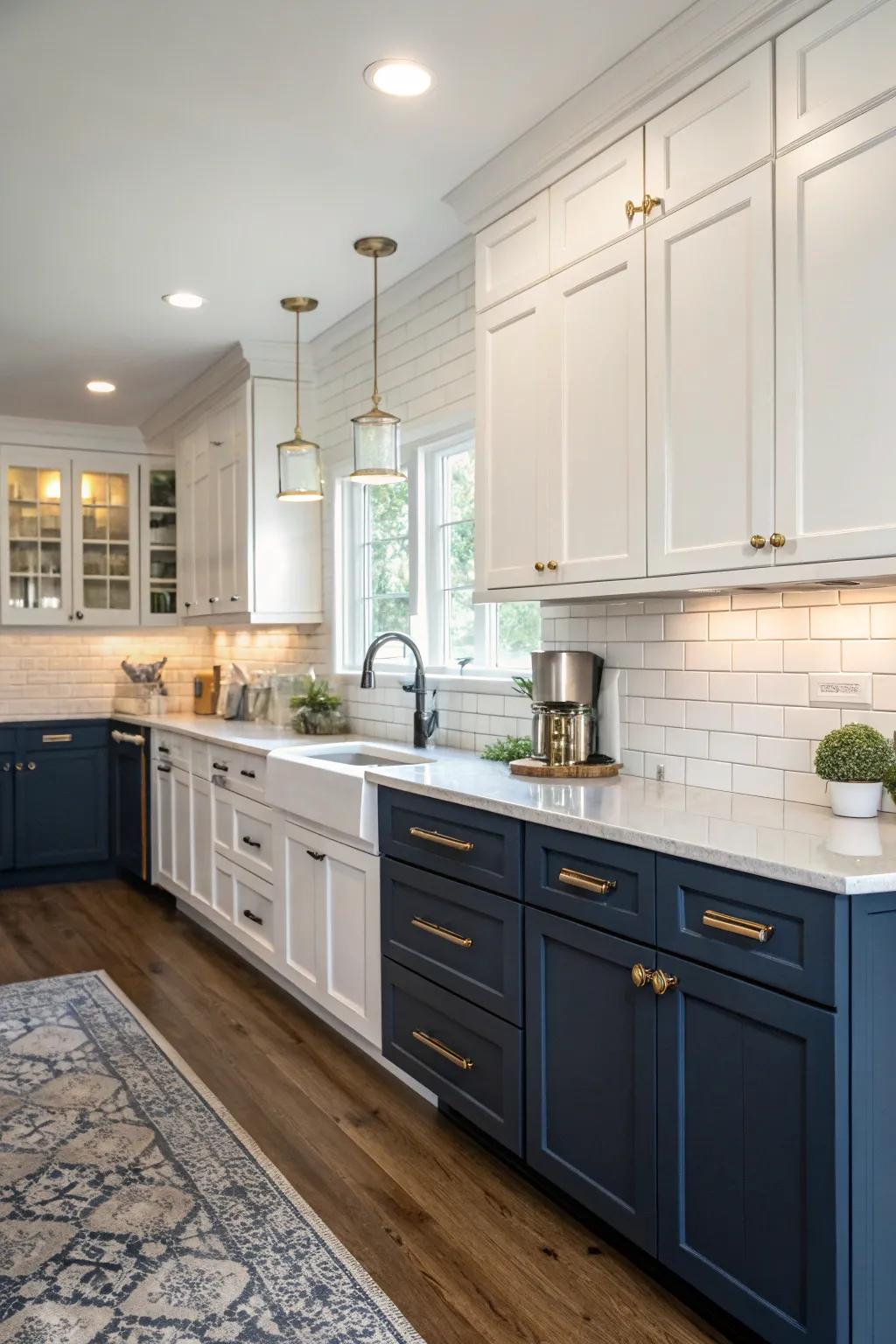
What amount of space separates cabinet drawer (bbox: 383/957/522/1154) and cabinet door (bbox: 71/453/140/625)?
400 centimetres

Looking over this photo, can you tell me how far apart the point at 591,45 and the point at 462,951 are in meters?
2.12

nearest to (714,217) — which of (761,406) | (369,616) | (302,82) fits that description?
(761,406)

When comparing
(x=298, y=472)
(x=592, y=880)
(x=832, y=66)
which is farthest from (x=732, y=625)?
(x=298, y=472)

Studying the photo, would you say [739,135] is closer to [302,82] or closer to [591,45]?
[591,45]

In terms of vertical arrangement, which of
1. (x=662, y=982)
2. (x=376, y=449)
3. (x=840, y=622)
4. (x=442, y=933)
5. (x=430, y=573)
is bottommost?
(x=442, y=933)

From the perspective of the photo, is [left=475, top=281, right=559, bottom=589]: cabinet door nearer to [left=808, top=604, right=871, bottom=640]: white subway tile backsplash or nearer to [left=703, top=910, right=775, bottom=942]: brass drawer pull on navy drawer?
[left=808, top=604, right=871, bottom=640]: white subway tile backsplash

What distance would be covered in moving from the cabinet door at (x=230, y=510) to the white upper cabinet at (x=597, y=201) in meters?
2.46

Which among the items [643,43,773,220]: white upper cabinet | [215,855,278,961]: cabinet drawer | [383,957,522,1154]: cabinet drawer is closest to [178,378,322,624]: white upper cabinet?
[215,855,278,961]: cabinet drawer

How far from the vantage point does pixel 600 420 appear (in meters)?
2.53

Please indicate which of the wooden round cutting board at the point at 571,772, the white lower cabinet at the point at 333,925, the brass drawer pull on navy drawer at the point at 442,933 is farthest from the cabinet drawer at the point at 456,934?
→ the wooden round cutting board at the point at 571,772

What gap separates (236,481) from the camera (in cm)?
494

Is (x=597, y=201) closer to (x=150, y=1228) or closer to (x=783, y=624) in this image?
(x=783, y=624)

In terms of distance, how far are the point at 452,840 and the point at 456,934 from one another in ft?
0.79

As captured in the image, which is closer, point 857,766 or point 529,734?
point 857,766
